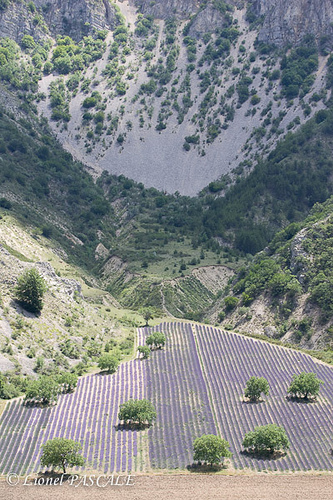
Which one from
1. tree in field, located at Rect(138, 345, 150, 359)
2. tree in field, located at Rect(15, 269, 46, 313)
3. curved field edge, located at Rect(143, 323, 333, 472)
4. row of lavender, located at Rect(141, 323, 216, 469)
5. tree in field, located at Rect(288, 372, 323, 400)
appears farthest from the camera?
tree in field, located at Rect(15, 269, 46, 313)

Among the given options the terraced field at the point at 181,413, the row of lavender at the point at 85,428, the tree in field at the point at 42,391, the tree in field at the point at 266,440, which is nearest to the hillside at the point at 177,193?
A: the terraced field at the point at 181,413

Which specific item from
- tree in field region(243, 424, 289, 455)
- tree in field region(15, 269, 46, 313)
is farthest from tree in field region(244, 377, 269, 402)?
tree in field region(15, 269, 46, 313)

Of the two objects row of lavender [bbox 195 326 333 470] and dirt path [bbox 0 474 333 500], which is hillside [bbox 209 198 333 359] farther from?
dirt path [bbox 0 474 333 500]

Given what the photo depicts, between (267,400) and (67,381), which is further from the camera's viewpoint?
(67,381)

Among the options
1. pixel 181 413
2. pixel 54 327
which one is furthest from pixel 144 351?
pixel 181 413

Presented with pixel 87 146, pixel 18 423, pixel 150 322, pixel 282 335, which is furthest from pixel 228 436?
pixel 87 146

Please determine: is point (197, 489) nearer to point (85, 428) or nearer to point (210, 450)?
point (210, 450)

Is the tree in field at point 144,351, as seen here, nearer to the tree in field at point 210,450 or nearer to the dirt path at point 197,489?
the tree in field at point 210,450
